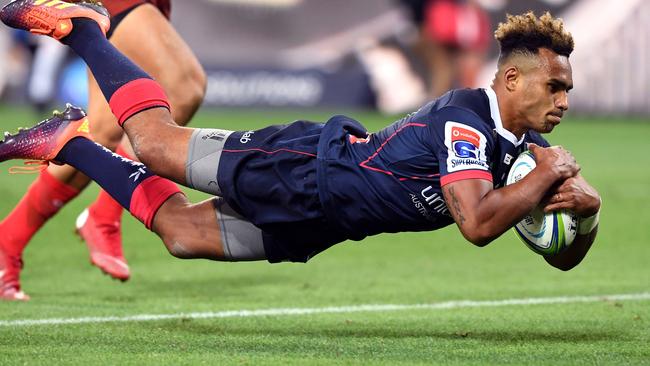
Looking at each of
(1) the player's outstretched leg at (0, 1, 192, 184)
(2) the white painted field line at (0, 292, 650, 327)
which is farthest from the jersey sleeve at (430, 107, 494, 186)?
(2) the white painted field line at (0, 292, 650, 327)

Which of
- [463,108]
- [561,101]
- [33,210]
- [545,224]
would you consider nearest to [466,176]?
[463,108]

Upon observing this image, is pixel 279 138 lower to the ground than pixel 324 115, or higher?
higher

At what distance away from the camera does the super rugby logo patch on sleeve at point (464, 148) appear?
17.5 ft

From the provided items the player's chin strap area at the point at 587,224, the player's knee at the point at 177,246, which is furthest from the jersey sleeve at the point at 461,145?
the player's knee at the point at 177,246

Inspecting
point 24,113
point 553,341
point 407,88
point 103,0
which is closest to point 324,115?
point 407,88

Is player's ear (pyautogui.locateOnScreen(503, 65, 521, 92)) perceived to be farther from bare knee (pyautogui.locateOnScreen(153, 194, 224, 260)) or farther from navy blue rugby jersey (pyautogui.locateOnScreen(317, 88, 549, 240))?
bare knee (pyautogui.locateOnScreen(153, 194, 224, 260))

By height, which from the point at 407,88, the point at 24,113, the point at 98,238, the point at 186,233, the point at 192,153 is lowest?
the point at 24,113

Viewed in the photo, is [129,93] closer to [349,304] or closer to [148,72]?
[148,72]

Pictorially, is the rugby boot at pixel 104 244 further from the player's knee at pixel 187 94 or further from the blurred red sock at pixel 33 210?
the player's knee at pixel 187 94

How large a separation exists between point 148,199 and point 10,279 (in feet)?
4.52

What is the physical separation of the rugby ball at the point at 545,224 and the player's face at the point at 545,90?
17cm

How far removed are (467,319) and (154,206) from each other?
171 centimetres

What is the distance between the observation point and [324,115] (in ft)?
73.9

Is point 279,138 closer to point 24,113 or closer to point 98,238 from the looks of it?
point 98,238
